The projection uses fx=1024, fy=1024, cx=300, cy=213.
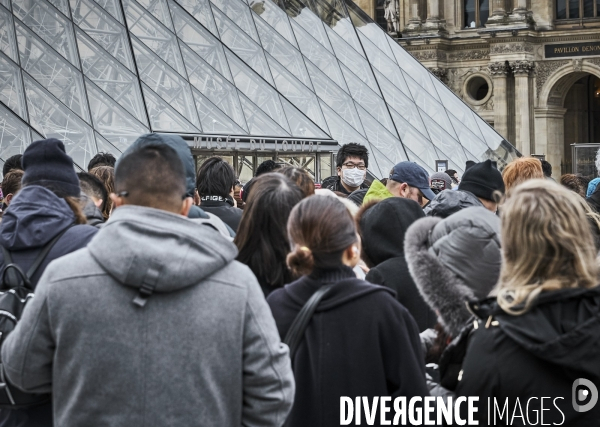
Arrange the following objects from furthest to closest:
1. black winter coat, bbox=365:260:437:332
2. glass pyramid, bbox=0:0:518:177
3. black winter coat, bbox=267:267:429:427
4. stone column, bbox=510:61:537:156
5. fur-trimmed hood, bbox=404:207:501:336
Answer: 1. stone column, bbox=510:61:537:156
2. glass pyramid, bbox=0:0:518:177
3. black winter coat, bbox=365:260:437:332
4. fur-trimmed hood, bbox=404:207:501:336
5. black winter coat, bbox=267:267:429:427

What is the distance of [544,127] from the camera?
101 ft

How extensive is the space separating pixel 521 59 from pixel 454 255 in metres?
27.8

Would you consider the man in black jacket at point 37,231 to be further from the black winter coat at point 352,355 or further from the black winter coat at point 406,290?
the black winter coat at point 406,290

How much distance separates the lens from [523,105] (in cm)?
3059

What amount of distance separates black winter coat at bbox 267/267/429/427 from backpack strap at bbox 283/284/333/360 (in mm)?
14

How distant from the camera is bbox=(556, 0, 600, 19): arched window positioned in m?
30.2

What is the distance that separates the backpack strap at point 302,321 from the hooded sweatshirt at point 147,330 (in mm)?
413

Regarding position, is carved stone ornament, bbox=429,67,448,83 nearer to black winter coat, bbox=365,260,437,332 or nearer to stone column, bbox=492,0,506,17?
stone column, bbox=492,0,506,17

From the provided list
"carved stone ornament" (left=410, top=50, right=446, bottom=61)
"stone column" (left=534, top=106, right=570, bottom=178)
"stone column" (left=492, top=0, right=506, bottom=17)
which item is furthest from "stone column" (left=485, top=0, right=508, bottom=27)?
"stone column" (left=534, top=106, right=570, bottom=178)

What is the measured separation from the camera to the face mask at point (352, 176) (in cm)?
765

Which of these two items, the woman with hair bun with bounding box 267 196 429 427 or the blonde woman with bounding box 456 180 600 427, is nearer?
the blonde woman with bounding box 456 180 600 427

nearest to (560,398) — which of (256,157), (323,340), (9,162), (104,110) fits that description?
(323,340)

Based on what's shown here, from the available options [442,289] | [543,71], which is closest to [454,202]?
[442,289]

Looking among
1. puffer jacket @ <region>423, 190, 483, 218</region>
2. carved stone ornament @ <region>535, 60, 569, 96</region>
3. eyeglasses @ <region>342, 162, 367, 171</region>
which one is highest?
carved stone ornament @ <region>535, 60, 569, 96</region>
